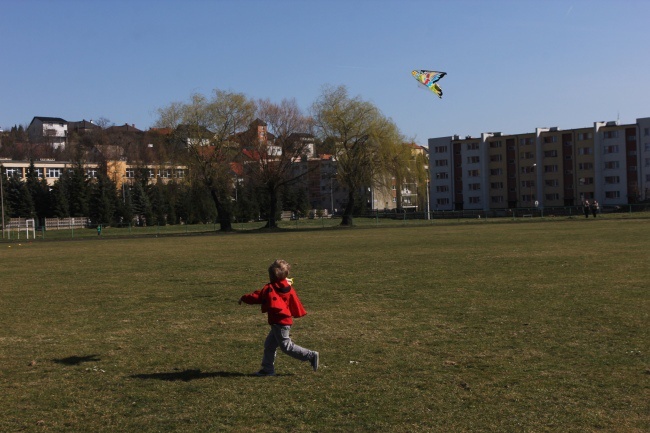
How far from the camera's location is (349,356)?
9008 millimetres

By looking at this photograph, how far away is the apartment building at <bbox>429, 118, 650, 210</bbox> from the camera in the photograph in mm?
107625

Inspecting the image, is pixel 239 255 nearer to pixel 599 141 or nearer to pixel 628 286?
pixel 628 286

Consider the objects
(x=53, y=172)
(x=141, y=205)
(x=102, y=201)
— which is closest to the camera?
(x=102, y=201)

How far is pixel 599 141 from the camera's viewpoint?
4331 inches

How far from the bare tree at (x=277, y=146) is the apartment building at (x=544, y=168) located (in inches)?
2079

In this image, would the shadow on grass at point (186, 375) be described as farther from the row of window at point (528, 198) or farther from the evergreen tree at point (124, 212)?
the row of window at point (528, 198)

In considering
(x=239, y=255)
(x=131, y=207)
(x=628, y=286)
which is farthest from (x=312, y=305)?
(x=131, y=207)

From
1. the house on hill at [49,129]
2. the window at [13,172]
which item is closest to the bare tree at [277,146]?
the window at [13,172]

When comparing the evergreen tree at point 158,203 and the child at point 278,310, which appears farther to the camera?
the evergreen tree at point 158,203

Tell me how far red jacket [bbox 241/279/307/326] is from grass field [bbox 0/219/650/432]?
0.70 m

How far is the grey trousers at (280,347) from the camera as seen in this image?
798 centimetres

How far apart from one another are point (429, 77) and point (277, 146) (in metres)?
35.6

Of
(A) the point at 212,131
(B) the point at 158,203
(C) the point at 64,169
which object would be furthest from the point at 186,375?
(C) the point at 64,169

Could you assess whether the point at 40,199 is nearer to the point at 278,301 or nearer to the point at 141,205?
the point at 141,205
